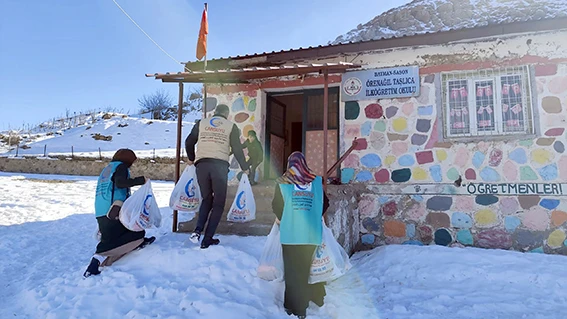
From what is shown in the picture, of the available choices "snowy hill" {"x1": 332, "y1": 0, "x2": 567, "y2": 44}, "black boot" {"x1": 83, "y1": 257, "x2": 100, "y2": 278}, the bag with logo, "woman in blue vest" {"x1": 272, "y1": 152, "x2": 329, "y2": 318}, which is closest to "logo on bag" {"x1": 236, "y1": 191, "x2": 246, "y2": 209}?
the bag with logo

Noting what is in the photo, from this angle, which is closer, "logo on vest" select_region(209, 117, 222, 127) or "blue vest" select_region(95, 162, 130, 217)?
"blue vest" select_region(95, 162, 130, 217)

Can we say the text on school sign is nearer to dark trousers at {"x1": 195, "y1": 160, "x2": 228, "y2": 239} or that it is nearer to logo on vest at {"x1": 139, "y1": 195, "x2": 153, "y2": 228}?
dark trousers at {"x1": 195, "y1": 160, "x2": 228, "y2": 239}

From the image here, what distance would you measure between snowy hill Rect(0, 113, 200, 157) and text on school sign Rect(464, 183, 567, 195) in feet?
53.9

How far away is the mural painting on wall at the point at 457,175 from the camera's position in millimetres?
5051

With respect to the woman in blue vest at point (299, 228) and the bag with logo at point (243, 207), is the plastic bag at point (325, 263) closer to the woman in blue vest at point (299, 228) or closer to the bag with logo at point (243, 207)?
the woman in blue vest at point (299, 228)

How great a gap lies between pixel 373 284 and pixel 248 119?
3884 mm

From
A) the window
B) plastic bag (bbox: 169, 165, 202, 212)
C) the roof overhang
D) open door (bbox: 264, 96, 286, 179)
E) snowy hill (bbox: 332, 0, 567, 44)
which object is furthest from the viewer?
snowy hill (bbox: 332, 0, 567, 44)

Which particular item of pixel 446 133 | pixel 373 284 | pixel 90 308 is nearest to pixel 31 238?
pixel 90 308

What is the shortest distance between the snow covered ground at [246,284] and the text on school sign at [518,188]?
908 millimetres

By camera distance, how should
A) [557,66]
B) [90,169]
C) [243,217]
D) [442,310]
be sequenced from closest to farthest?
[442,310] → [243,217] → [557,66] → [90,169]

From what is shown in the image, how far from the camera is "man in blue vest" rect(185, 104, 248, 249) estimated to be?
4027mm

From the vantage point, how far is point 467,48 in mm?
5566

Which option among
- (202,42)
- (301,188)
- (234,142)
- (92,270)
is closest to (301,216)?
(301,188)

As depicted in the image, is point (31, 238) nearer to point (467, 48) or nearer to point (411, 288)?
→ point (411, 288)
